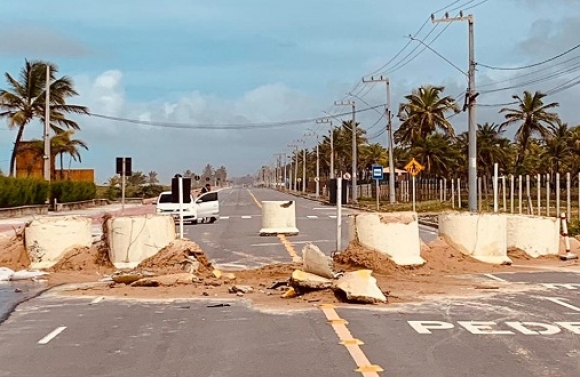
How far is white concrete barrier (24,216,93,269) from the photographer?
18.8m

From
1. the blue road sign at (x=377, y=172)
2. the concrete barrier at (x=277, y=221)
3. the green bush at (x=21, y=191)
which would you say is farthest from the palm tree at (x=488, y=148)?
the concrete barrier at (x=277, y=221)

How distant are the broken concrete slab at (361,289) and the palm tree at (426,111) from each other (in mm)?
66234

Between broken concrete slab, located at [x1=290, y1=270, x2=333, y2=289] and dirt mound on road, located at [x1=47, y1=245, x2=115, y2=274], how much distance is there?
19.0ft

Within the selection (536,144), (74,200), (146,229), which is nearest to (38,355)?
(146,229)

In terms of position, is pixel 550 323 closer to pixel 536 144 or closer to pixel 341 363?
pixel 341 363

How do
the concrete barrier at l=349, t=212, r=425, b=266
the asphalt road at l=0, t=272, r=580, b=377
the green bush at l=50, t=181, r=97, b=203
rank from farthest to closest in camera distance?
the green bush at l=50, t=181, r=97, b=203
the concrete barrier at l=349, t=212, r=425, b=266
the asphalt road at l=0, t=272, r=580, b=377

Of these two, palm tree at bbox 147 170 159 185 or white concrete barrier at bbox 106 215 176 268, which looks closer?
white concrete barrier at bbox 106 215 176 268

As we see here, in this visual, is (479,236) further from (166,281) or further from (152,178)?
(152,178)

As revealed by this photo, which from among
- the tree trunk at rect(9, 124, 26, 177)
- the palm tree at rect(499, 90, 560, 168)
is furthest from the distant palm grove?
the tree trunk at rect(9, 124, 26, 177)

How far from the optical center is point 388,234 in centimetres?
1808

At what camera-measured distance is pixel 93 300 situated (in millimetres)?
14172

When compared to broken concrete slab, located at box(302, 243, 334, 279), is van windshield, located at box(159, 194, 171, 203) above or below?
above

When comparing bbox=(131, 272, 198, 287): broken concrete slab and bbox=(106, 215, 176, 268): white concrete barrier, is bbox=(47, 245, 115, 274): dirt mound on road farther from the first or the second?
bbox=(131, 272, 198, 287): broken concrete slab

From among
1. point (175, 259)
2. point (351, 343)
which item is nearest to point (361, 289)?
point (351, 343)
